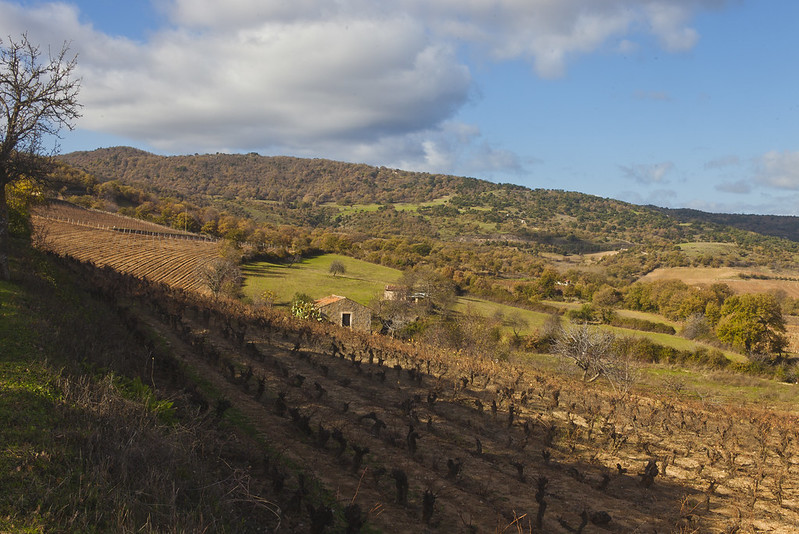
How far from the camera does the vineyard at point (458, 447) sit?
6.61 m

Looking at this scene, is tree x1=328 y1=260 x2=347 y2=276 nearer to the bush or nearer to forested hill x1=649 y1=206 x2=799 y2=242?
the bush

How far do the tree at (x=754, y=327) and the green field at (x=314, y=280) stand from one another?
112 ft

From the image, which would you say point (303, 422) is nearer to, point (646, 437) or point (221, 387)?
point (221, 387)

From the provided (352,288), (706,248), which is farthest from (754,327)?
(706,248)

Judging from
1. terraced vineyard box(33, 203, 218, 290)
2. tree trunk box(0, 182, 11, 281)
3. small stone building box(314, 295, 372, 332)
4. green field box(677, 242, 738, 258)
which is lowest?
small stone building box(314, 295, 372, 332)

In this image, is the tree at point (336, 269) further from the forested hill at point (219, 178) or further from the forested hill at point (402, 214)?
the forested hill at point (219, 178)

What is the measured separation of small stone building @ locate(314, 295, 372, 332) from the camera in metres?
36.2

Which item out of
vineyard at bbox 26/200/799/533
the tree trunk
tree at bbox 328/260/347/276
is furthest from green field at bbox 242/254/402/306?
the tree trunk

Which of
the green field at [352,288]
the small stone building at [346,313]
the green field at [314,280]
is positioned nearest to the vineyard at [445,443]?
the small stone building at [346,313]

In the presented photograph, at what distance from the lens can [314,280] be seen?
56094mm

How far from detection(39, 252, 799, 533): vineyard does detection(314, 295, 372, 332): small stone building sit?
17.1 meters

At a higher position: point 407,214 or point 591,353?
point 407,214

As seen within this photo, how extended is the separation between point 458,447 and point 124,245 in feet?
165

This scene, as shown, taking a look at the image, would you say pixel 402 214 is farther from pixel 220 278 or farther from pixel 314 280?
pixel 220 278
